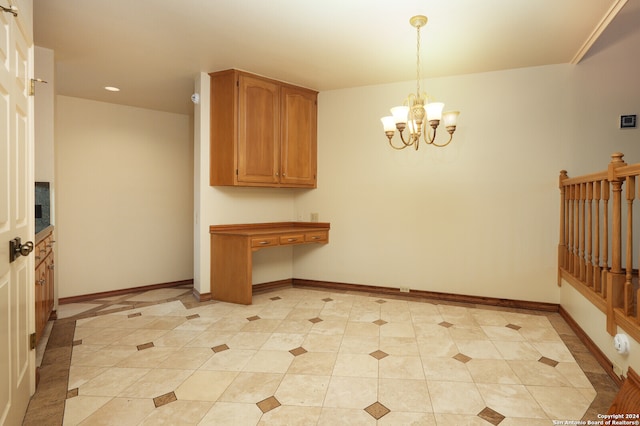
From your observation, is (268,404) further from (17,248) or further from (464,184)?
(464,184)

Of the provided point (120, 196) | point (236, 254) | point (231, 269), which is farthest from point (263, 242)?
point (120, 196)

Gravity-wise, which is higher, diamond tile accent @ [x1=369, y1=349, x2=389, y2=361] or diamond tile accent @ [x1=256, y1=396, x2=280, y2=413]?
diamond tile accent @ [x1=369, y1=349, x2=389, y2=361]

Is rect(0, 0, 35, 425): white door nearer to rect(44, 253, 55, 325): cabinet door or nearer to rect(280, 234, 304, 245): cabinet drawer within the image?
rect(44, 253, 55, 325): cabinet door

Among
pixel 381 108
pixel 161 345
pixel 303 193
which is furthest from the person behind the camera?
pixel 303 193

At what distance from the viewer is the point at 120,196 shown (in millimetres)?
4562

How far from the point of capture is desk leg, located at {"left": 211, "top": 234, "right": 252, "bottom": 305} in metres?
3.71

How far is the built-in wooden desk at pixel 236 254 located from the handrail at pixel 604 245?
111 inches

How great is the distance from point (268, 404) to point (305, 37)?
2.86 metres

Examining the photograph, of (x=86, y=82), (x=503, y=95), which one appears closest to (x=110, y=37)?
(x=86, y=82)

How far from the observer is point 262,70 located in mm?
3742

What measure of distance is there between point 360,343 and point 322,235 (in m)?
1.89

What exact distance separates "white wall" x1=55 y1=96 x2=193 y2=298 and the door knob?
292cm

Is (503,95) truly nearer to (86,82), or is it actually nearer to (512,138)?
(512,138)

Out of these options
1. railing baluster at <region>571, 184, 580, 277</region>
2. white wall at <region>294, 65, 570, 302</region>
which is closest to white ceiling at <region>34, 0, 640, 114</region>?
white wall at <region>294, 65, 570, 302</region>
